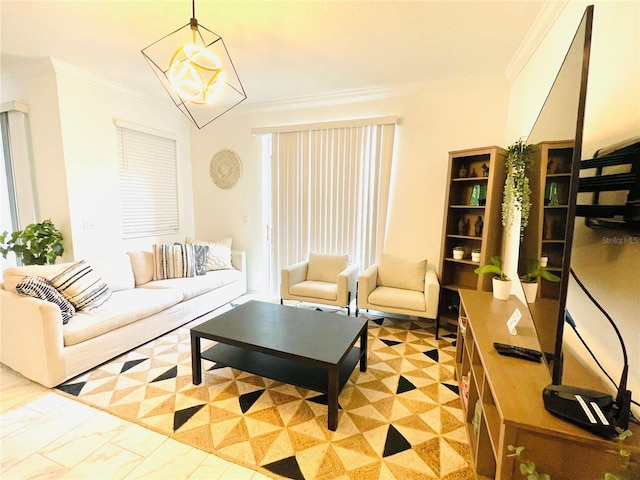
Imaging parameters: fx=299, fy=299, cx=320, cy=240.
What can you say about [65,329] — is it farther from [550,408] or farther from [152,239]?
[550,408]

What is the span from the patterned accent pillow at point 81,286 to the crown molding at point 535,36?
156 inches

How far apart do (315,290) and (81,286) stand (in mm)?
2114

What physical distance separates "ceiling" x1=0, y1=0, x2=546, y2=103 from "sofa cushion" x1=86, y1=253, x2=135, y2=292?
1.92m

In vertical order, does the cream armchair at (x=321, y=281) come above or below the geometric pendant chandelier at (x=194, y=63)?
below

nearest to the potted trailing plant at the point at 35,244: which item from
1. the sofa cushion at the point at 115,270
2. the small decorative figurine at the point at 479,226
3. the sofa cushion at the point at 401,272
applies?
Result: the sofa cushion at the point at 115,270

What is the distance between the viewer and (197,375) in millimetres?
2154

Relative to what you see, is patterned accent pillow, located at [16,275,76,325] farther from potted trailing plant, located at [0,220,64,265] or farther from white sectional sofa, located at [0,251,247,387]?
potted trailing plant, located at [0,220,64,265]

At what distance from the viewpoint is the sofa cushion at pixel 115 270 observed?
9.57ft

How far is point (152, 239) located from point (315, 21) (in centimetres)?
333

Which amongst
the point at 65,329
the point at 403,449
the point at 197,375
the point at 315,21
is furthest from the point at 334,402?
the point at 315,21

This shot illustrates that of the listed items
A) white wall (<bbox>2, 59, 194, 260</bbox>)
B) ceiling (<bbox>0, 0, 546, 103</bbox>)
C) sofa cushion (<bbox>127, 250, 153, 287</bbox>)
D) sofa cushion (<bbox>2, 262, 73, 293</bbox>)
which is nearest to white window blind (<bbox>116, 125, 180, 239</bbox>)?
A: white wall (<bbox>2, 59, 194, 260</bbox>)

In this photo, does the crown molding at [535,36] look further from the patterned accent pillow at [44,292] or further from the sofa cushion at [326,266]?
the patterned accent pillow at [44,292]

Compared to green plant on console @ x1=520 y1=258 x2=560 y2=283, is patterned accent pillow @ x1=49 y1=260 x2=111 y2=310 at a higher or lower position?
lower

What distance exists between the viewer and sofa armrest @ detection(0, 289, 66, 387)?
6.64 ft
